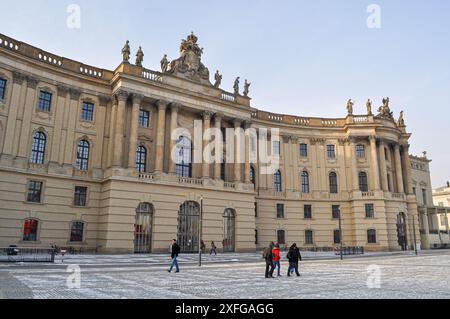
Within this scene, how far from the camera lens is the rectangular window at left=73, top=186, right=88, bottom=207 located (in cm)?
3566

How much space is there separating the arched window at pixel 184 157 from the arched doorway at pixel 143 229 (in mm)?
6295

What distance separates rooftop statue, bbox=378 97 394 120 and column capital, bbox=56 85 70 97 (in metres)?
44.2

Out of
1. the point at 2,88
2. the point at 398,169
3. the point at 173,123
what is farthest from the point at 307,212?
the point at 2,88

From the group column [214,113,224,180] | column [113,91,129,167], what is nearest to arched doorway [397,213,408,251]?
column [214,113,224,180]

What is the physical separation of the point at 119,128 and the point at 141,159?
14.5ft

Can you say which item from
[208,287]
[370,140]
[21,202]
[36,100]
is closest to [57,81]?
[36,100]

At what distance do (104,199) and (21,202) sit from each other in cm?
707

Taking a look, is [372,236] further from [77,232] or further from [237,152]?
[77,232]

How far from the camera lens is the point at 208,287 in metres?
13.2

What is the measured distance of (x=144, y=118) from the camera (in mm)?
40188

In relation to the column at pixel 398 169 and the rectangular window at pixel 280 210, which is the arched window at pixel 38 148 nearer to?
the rectangular window at pixel 280 210

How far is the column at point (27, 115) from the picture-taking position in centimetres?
3309

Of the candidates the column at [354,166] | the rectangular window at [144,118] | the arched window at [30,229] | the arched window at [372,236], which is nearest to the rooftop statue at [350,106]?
the column at [354,166]
